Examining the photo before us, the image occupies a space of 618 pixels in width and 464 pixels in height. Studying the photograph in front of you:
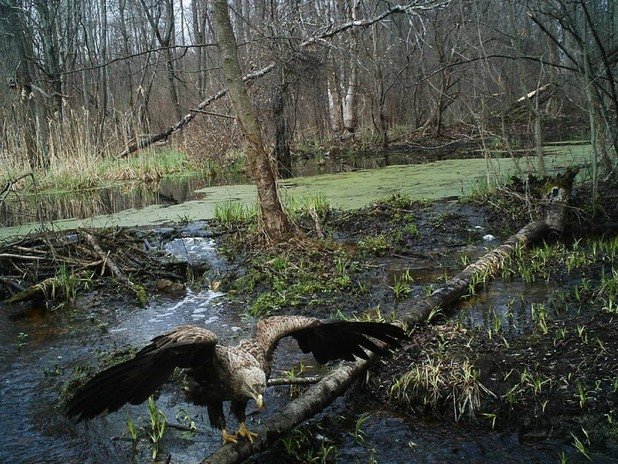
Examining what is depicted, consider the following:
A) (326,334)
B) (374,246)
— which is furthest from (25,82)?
(326,334)

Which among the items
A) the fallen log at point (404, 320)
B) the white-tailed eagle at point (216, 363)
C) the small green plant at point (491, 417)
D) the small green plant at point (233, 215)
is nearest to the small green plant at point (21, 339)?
the white-tailed eagle at point (216, 363)

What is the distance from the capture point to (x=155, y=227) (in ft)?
24.3

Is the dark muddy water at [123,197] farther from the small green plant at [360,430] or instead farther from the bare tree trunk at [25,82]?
the small green plant at [360,430]

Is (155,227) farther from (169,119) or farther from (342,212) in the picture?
(169,119)

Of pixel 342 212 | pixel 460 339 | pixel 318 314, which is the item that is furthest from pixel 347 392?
pixel 342 212

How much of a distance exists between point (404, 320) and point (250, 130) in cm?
273

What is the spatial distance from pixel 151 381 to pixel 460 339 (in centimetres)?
197

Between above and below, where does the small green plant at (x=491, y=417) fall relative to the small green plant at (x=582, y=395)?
below

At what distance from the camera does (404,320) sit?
3691 mm

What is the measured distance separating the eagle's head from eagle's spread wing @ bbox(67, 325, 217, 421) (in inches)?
7.0

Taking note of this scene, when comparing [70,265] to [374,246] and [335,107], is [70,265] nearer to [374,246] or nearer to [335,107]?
[374,246]

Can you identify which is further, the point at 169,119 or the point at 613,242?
the point at 169,119

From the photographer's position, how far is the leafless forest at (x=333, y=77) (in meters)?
6.77

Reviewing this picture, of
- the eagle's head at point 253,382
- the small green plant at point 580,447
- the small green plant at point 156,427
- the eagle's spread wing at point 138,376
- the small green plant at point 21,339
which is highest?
the eagle's spread wing at point 138,376
